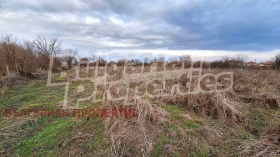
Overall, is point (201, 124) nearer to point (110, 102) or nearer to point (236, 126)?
point (236, 126)

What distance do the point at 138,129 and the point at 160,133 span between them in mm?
383

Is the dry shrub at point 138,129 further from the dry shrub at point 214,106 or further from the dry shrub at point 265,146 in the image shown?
the dry shrub at point 265,146

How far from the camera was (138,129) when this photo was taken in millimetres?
3594

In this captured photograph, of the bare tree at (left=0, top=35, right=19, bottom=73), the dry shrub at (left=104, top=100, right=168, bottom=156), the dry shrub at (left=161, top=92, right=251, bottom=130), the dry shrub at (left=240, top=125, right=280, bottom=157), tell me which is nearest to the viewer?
the dry shrub at (left=240, top=125, right=280, bottom=157)

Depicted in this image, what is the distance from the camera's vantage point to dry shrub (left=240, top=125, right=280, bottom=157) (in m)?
3.05

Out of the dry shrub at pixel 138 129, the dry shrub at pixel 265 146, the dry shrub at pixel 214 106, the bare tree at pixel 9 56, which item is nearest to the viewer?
the dry shrub at pixel 265 146

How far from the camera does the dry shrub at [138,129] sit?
10.5 feet

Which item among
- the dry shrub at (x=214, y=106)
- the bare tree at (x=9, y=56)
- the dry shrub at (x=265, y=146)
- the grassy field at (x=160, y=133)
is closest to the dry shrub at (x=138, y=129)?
the grassy field at (x=160, y=133)

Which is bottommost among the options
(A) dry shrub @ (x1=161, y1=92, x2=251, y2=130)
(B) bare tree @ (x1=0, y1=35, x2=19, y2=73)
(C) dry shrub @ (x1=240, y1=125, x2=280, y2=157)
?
(C) dry shrub @ (x1=240, y1=125, x2=280, y2=157)

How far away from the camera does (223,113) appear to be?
4.28 meters

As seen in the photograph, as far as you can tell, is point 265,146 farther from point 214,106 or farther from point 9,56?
point 9,56

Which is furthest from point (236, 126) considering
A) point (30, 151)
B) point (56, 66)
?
point (56, 66)

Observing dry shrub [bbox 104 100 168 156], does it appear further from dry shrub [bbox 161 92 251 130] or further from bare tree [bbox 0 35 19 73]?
bare tree [bbox 0 35 19 73]

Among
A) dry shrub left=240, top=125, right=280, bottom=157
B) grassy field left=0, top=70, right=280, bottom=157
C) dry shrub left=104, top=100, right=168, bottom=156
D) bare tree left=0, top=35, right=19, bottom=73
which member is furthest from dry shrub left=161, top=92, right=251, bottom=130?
bare tree left=0, top=35, right=19, bottom=73
